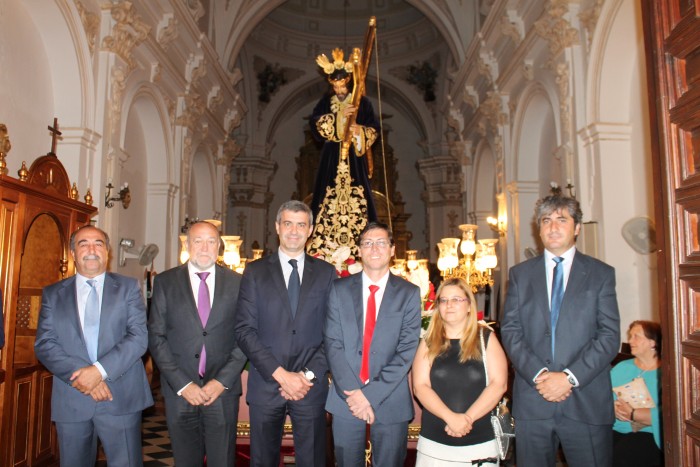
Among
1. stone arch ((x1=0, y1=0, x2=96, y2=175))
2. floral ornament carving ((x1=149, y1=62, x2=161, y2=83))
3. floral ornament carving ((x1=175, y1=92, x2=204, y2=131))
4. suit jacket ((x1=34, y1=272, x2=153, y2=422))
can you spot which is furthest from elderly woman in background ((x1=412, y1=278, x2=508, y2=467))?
floral ornament carving ((x1=175, y1=92, x2=204, y2=131))

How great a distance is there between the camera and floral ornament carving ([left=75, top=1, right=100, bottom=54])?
282 inches

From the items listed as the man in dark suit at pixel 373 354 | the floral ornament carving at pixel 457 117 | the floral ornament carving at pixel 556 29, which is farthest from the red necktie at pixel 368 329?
the floral ornament carving at pixel 457 117

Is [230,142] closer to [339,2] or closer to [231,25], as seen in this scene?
[231,25]

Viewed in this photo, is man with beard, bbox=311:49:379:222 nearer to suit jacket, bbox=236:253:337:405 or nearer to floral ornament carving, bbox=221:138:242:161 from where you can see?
suit jacket, bbox=236:253:337:405

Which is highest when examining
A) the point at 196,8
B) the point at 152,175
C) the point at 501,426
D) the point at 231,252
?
the point at 196,8

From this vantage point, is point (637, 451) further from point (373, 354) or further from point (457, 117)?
point (457, 117)

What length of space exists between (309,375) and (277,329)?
0.34 meters

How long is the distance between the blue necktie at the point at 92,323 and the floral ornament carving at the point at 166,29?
7.72 metres

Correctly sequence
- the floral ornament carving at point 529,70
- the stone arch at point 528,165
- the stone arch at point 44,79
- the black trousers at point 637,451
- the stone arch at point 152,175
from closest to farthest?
the black trousers at point 637,451 < the stone arch at point 44,79 < the floral ornament carving at point 529,70 < the stone arch at point 152,175 < the stone arch at point 528,165

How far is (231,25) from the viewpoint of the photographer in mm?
14555

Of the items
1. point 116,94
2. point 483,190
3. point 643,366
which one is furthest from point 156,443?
point 483,190

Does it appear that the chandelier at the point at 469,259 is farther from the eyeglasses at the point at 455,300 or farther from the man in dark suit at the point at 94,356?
the man in dark suit at the point at 94,356

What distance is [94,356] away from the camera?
343 cm

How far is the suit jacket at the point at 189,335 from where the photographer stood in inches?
134
